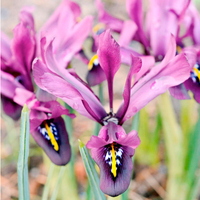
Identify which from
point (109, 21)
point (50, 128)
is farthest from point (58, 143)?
point (109, 21)

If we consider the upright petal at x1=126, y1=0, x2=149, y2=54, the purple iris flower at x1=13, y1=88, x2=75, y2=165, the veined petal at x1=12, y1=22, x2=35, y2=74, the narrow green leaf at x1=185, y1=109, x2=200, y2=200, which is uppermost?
the upright petal at x1=126, y1=0, x2=149, y2=54

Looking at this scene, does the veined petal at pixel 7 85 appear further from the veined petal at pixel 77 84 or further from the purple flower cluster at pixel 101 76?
the veined petal at pixel 77 84

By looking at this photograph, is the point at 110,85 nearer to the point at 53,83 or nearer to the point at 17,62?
the point at 53,83

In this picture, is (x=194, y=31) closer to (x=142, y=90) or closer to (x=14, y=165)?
(x=142, y=90)

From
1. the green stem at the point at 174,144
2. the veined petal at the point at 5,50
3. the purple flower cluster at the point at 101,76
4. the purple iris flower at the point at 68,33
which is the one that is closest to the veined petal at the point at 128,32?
the purple flower cluster at the point at 101,76

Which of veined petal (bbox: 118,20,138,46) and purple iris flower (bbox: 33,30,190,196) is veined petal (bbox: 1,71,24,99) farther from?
veined petal (bbox: 118,20,138,46)

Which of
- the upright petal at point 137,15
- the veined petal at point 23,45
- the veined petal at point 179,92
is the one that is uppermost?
the upright petal at point 137,15

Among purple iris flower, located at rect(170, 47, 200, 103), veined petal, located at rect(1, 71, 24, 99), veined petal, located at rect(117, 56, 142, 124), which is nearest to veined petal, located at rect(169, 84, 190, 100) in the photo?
purple iris flower, located at rect(170, 47, 200, 103)
